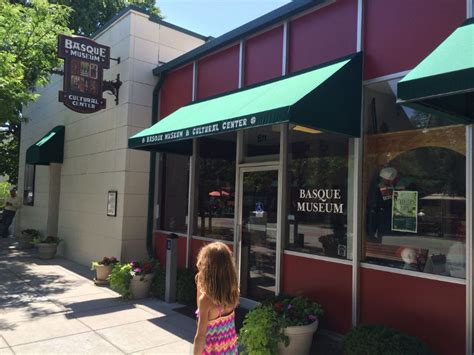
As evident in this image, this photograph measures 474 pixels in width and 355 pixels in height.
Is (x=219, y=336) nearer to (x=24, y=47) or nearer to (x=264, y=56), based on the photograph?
(x=264, y=56)

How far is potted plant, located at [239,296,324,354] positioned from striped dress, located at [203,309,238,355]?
1456mm

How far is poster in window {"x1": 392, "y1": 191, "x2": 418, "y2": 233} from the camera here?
4.65 meters

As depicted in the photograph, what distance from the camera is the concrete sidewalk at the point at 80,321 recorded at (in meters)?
5.09

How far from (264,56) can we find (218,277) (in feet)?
15.6

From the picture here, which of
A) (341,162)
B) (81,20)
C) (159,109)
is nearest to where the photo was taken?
(341,162)

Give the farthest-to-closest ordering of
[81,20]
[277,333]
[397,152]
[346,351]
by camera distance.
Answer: [81,20] → [397,152] → [277,333] → [346,351]

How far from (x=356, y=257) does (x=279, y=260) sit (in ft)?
4.35

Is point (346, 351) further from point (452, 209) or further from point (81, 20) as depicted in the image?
point (81, 20)

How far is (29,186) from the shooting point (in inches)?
607

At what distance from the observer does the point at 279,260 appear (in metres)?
6.10

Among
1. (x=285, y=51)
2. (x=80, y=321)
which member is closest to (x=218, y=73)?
(x=285, y=51)

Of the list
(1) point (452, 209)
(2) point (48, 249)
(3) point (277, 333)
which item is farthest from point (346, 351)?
(2) point (48, 249)

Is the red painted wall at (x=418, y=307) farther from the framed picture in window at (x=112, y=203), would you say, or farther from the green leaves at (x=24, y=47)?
the green leaves at (x=24, y=47)

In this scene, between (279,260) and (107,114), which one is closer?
(279,260)
